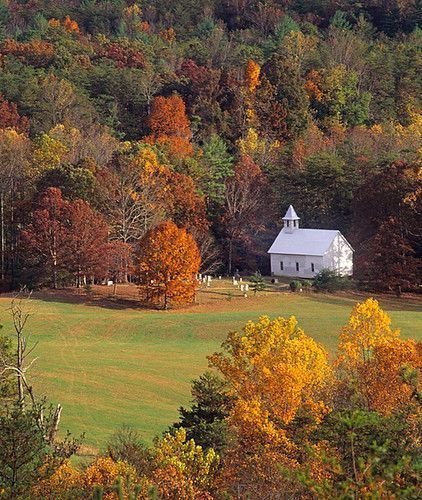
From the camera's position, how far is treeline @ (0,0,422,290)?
61.8 metres

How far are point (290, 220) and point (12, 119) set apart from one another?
88.2 ft

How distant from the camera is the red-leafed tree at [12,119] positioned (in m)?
80.9

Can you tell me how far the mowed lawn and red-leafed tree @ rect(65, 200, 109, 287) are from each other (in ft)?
12.5

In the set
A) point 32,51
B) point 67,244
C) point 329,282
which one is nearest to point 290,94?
point 32,51

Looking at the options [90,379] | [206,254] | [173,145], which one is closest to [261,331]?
[90,379]

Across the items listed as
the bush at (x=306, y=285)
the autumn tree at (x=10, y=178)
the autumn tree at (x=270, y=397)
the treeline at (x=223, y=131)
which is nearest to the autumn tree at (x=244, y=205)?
the treeline at (x=223, y=131)

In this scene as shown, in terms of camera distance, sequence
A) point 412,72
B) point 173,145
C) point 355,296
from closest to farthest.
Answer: point 355,296, point 173,145, point 412,72

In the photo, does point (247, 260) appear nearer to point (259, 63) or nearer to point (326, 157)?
point (326, 157)

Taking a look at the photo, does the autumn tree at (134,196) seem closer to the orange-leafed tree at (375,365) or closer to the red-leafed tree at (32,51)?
the orange-leafed tree at (375,365)

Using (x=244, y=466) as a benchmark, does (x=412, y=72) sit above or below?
above

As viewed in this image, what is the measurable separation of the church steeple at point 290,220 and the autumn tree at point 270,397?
3672cm

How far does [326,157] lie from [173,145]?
38.5ft

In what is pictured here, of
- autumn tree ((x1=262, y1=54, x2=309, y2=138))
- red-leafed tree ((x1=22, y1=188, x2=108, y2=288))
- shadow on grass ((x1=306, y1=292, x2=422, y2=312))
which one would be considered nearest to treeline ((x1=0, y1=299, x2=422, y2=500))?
shadow on grass ((x1=306, y1=292, x2=422, y2=312))

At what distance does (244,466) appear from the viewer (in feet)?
76.2
